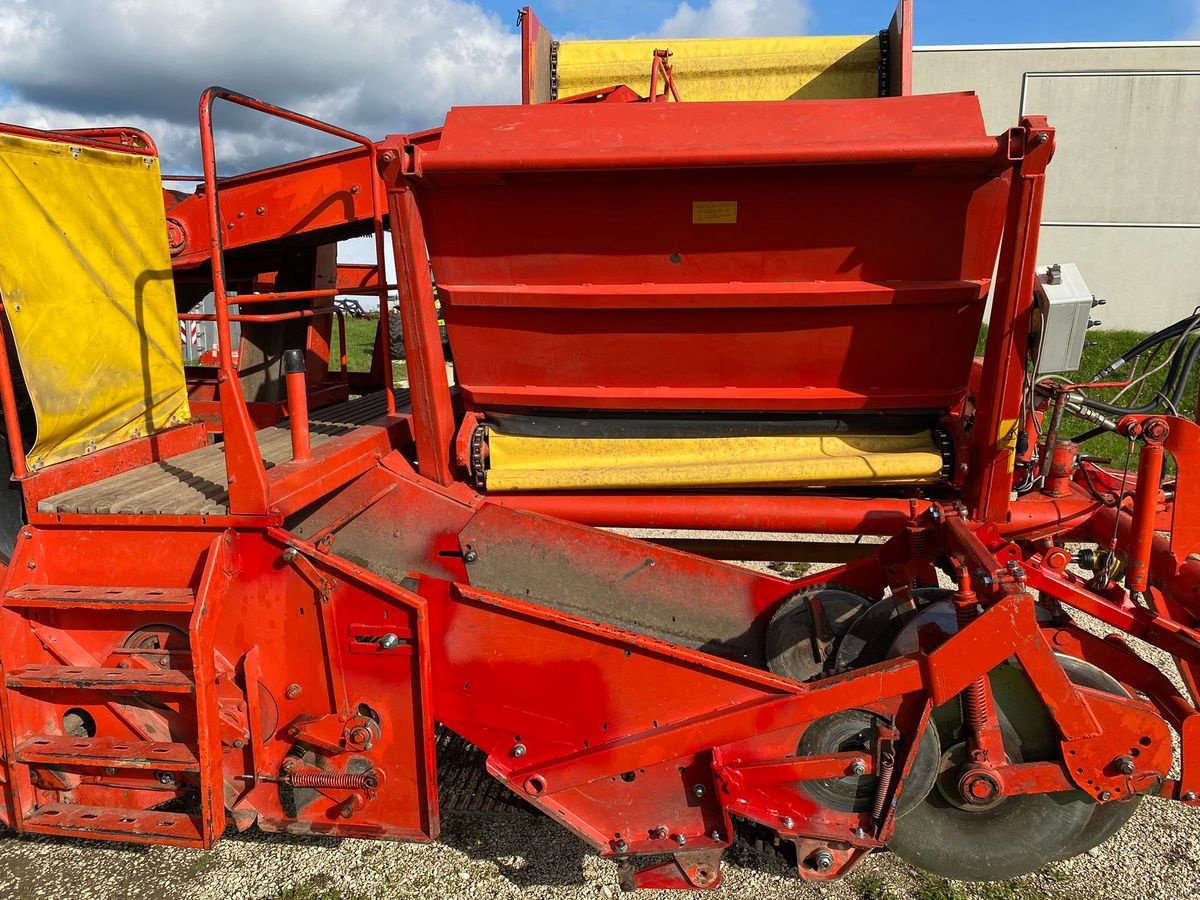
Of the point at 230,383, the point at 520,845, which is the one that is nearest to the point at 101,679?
the point at 230,383

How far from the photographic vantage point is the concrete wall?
1427 centimetres

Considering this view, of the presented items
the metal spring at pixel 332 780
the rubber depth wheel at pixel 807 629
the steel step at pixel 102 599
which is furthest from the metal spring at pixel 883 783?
the steel step at pixel 102 599

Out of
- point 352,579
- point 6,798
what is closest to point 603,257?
point 352,579

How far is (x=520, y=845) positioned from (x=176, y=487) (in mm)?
1868

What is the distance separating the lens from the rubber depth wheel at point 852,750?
245 centimetres

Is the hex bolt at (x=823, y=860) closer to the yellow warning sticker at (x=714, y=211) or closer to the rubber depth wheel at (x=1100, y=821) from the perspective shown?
the rubber depth wheel at (x=1100, y=821)

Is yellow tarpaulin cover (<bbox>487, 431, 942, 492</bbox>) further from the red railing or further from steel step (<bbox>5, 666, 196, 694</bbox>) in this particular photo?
steel step (<bbox>5, 666, 196, 694</bbox>)

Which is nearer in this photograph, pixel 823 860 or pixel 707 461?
pixel 823 860

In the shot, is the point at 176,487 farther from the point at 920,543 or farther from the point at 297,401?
the point at 920,543

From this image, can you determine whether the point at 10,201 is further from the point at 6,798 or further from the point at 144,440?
the point at 6,798

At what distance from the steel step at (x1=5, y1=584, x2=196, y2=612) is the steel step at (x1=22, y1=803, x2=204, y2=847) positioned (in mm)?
703

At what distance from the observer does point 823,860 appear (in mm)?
2453

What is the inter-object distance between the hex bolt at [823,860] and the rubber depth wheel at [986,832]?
0.33 metres

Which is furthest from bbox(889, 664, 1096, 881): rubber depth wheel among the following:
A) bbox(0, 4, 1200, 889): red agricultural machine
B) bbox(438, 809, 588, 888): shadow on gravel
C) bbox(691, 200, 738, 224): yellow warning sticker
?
bbox(691, 200, 738, 224): yellow warning sticker
